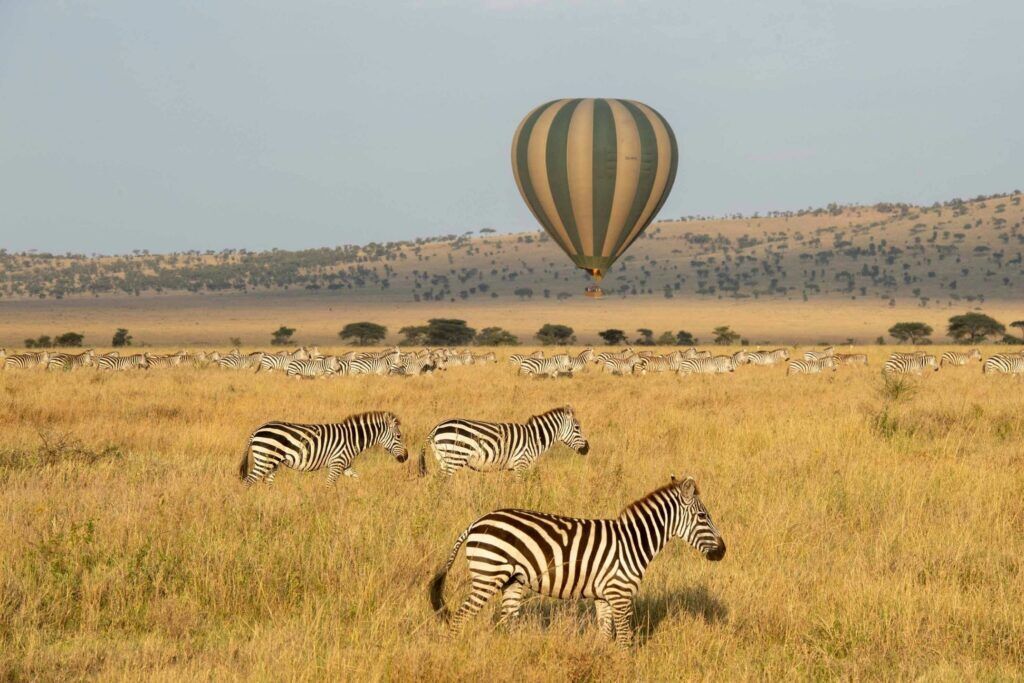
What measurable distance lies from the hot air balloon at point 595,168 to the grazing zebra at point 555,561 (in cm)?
2333

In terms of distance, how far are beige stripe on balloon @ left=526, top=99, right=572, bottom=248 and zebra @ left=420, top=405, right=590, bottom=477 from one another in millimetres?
17447

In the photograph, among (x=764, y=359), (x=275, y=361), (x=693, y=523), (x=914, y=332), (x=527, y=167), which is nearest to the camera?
(x=693, y=523)

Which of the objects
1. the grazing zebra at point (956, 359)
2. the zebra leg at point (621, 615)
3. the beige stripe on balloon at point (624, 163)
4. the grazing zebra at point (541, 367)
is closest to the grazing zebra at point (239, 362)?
the grazing zebra at point (541, 367)

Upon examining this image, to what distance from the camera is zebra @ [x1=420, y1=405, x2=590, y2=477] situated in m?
12.5

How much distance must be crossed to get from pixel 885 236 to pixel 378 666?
146 metres

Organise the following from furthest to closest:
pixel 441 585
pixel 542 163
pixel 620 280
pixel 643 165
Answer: pixel 620 280
pixel 542 163
pixel 643 165
pixel 441 585

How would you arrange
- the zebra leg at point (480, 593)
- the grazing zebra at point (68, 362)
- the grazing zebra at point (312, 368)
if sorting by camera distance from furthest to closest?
the grazing zebra at point (68, 362) < the grazing zebra at point (312, 368) < the zebra leg at point (480, 593)

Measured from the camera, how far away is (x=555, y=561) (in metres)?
6.31

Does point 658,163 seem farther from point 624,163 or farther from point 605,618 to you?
point 605,618

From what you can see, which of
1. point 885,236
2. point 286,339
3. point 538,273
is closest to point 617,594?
point 286,339

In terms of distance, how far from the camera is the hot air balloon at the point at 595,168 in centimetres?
2919

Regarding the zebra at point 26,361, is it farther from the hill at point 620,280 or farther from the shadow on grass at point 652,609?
the hill at point 620,280

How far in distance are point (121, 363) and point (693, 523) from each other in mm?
31475

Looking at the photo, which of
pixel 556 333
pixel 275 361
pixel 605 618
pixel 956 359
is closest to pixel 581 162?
pixel 275 361
